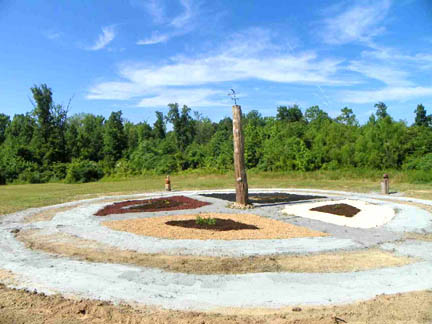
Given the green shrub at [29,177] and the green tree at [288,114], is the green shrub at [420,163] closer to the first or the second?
the green tree at [288,114]

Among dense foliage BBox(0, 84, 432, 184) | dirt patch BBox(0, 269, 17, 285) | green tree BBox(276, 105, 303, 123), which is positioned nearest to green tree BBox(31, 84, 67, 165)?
dense foliage BBox(0, 84, 432, 184)

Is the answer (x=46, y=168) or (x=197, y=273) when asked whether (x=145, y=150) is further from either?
(x=197, y=273)

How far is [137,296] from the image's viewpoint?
14.0 feet

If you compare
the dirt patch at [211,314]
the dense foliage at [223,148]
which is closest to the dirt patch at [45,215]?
the dirt patch at [211,314]

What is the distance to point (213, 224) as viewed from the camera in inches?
350

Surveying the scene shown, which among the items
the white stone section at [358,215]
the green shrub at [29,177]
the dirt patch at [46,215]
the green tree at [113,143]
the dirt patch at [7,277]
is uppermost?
the green tree at [113,143]

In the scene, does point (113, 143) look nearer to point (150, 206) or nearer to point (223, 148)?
point (223, 148)

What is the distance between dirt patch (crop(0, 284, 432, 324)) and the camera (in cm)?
364

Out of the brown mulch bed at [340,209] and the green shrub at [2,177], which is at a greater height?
the green shrub at [2,177]

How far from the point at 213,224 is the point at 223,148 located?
3114cm

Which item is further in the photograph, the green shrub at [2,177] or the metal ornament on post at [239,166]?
the green shrub at [2,177]

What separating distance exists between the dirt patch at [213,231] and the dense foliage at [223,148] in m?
15.2

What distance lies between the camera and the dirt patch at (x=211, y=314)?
3.64 m

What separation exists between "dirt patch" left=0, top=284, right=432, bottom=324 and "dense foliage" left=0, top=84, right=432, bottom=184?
19.0m
